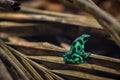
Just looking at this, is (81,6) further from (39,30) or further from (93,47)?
(39,30)

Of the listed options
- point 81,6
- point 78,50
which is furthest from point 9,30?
point 81,6

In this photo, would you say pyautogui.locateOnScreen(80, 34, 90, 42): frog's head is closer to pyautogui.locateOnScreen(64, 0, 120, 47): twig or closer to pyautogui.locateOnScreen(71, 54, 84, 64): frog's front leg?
pyautogui.locateOnScreen(71, 54, 84, 64): frog's front leg

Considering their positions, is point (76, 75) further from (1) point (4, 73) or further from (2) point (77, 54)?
(1) point (4, 73)

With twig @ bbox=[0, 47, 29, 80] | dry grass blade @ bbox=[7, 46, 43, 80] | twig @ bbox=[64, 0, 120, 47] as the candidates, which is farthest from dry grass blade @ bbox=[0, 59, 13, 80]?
twig @ bbox=[64, 0, 120, 47]

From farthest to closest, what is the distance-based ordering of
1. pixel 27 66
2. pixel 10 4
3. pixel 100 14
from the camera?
pixel 27 66
pixel 10 4
pixel 100 14

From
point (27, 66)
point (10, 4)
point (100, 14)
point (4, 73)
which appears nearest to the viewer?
point (100, 14)

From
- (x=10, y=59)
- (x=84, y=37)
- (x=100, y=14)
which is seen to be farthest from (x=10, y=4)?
(x=84, y=37)

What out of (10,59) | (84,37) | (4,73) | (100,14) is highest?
(100,14)

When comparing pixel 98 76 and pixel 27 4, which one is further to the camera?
pixel 27 4

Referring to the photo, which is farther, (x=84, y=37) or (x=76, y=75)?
(x=84, y=37)
